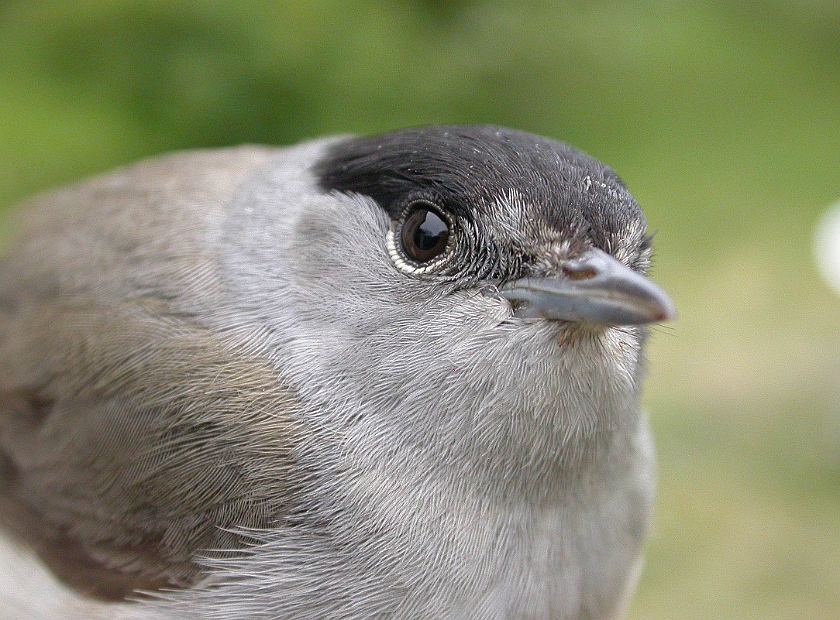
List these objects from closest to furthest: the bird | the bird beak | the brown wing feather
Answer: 1. the bird beak
2. the bird
3. the brown wing feather

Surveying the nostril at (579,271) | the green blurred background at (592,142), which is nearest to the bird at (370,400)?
the nostril at (579,271)

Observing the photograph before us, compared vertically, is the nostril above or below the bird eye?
below

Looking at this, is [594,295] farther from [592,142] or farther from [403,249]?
[592,142]

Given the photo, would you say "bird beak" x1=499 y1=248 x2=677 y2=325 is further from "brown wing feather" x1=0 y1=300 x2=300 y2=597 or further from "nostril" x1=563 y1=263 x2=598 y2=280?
"brown wing feather" x1=0 y1=300 x2=300 y2=597

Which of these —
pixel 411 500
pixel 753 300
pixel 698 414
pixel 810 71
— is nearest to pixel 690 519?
pixel 698 414

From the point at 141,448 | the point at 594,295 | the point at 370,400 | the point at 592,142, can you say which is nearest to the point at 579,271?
the point at 594,295

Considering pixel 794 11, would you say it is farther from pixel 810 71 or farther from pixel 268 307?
pixel 268 307

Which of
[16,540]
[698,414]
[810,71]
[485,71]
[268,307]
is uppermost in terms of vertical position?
[810,71]

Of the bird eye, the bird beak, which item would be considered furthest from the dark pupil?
the bird beak

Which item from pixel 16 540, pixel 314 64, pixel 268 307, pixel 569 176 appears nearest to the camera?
pixel 569 176
